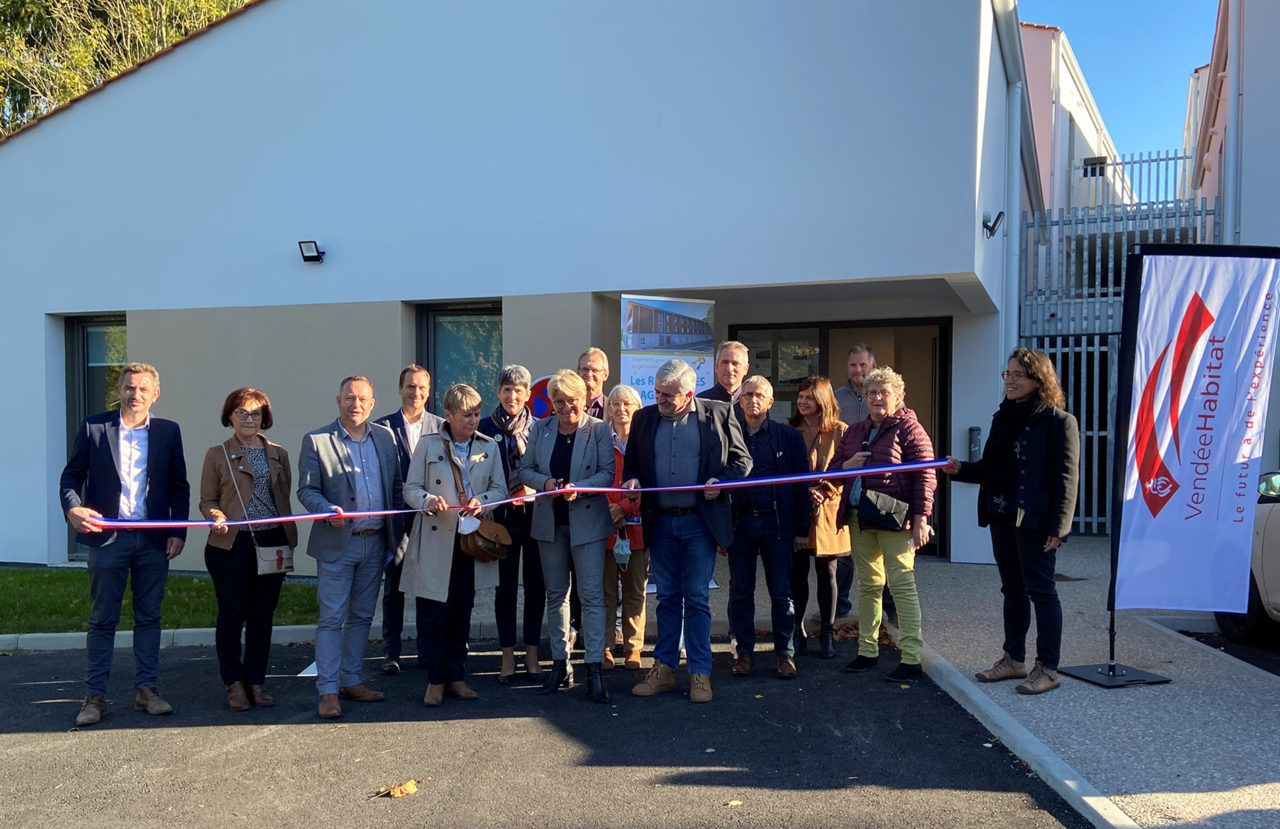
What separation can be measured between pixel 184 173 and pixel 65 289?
2040 mm

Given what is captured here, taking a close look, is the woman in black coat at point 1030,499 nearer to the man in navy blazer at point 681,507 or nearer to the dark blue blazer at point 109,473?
the man in navy blazer at point 681,507

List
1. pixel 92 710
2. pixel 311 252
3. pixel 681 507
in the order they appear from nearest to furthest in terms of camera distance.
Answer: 1. pixel 92 710
2. pixel 681 507
3. pixel 311 252

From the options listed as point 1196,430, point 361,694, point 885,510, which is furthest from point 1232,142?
point 361,694

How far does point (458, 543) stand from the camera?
5.89 m

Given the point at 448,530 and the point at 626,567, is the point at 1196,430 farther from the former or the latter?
the point at 448,530

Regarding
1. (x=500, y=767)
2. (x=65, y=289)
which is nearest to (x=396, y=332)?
(x=65, y=289)

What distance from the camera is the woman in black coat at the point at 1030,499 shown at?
18.3ft

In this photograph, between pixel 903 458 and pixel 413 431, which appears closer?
pixel 903 458

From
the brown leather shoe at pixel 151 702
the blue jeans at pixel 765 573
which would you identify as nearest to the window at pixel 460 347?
the blue jeans at pixel 765 573

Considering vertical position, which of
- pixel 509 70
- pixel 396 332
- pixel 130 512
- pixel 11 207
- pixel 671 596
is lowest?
pixel 671 596

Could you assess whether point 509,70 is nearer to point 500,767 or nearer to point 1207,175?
point 500,767

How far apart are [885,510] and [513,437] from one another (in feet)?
8.26

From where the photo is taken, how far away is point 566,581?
6105 mm

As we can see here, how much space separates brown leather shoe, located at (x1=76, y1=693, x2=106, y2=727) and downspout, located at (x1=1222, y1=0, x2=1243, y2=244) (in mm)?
12685
